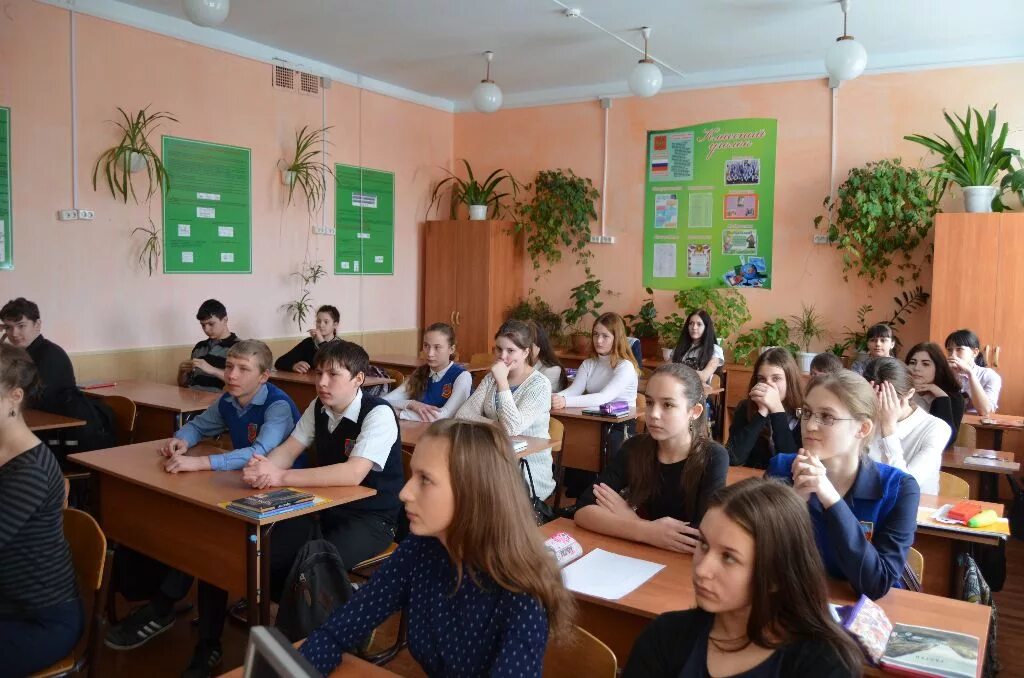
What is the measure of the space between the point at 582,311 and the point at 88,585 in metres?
6.02

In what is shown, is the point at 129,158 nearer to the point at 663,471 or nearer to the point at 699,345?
the point at 699,345

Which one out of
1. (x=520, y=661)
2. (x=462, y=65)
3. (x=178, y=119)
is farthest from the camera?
(x=462, y=65)

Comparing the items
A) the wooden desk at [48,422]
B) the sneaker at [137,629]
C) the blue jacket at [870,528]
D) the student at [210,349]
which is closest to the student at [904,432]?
the blue jacket at [870,528]

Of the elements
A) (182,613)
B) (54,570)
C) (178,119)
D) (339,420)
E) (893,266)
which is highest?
(178,119)

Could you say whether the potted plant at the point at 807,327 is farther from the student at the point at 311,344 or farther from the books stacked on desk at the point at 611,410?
the student at the point at 311,344

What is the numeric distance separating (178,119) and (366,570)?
14.0 ft

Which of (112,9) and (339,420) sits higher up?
(112,9)

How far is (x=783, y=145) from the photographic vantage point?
7.06 meters

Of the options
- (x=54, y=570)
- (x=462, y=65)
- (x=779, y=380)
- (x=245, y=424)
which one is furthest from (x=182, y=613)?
(x=462, y=65)

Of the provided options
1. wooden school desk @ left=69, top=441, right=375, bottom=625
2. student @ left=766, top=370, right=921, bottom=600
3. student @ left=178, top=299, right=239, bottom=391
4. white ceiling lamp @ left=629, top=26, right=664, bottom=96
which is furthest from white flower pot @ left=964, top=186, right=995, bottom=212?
student @ left=178, top=299, right=239, bottom=391

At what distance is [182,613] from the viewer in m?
3.50

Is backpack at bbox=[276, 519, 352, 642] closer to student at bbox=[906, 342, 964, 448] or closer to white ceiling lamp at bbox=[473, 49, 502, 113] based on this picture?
student at bbox=[906, 342, 964, 448]

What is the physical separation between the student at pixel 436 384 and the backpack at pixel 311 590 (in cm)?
197

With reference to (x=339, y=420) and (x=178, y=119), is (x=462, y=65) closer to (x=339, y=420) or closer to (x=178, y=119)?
(x=178, y=119)
